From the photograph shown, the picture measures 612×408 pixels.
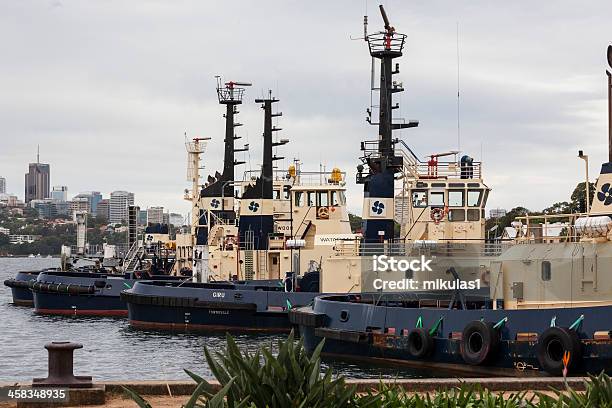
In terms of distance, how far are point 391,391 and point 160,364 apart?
20.1m

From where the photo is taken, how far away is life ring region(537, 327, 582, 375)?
20828 millimetres

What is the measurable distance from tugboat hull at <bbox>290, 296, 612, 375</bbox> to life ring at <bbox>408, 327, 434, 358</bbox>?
0.05 m

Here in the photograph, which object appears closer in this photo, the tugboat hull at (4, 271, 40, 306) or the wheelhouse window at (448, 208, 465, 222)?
the wheelhouse window at (448, 208, 465, 222)

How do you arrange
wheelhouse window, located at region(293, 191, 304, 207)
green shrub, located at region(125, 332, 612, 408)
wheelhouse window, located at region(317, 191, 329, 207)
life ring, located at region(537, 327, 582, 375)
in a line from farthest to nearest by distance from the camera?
wheelhouse window, located at region(293, 191, 304, 207) < wheelhouse window, located at region(317, 191, 329, 207) < life ring, located at region(537, 327, 582, 375) < green shrub, located at region(125, 332, 612, 408)

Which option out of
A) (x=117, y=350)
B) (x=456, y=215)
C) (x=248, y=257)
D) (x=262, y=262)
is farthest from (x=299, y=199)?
(x=117, y=350)

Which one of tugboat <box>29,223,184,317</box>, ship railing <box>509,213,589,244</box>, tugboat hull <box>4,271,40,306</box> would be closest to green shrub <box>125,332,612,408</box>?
ship railing <box>509,213,589,244</box>

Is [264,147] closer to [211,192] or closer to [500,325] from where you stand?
[211,192]

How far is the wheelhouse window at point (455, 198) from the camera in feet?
119

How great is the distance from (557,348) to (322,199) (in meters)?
23.1

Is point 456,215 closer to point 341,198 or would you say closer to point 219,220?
point 341,198

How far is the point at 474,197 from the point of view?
1435 inches

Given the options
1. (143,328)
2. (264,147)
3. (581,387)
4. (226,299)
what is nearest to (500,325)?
(581,387)

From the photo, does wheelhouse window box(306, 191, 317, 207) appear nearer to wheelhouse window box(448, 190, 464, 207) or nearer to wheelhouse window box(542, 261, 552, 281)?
wheelhouse window box(448, 190, 464, 207)

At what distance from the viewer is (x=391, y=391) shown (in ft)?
32.0
